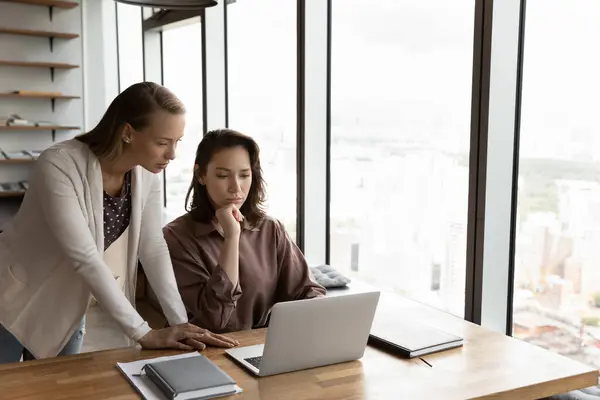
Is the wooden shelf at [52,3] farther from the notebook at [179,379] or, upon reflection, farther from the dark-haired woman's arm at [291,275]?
the notebook at [179,379]

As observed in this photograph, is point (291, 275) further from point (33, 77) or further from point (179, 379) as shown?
point (33, 77)

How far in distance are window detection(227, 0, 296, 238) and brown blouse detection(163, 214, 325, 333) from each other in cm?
130

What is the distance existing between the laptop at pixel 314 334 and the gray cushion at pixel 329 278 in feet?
4.09

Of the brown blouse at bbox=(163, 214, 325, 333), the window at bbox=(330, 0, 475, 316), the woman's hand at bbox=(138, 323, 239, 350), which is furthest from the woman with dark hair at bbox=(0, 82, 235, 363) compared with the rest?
the window at bbox=(330, 0, 475, 316)

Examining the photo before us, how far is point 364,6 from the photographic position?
324 centimetres

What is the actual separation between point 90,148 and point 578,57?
1.60 m

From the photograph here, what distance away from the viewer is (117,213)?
2.03 meters

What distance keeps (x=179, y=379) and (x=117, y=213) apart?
669mm

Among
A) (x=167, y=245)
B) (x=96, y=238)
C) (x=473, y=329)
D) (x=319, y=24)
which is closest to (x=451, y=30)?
(x=319, y=24)

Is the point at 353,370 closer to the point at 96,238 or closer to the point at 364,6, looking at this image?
the point at 96,238

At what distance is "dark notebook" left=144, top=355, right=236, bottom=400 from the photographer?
1.50 m

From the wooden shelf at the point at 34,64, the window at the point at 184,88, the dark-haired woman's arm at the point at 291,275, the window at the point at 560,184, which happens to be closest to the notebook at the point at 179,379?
the dark-haired woman's arm at the point at 291,275

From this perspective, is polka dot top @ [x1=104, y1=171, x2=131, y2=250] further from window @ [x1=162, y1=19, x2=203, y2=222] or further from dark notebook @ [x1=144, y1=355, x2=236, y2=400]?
window @ [x1=162, y1=19, x2=203, y2=222]

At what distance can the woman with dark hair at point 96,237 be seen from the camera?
181 centimetres
